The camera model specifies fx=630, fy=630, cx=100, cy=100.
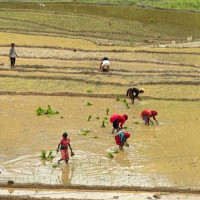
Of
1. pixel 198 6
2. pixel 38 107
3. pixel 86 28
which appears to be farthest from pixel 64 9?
pixel 38 107

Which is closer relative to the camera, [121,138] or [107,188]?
[107,188]

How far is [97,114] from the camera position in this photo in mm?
16766

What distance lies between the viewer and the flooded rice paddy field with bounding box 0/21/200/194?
40.9ft

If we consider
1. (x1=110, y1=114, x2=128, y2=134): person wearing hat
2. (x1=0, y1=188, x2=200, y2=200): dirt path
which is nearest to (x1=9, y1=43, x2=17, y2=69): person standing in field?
(x1=110, y1=114, x2=128, y2=134): person wearing hat

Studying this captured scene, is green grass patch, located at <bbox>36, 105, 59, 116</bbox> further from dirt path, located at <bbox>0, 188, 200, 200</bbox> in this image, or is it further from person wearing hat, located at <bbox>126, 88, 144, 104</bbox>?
dirt path, located at <bbox>0, 188, 200, 200</bbox>

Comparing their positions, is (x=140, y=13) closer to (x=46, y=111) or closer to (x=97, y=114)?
(x=97, y=114)

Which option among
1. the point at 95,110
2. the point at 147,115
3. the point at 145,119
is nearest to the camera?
the point at 147,115

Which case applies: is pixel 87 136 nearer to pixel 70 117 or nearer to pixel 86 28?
pixel 70 117

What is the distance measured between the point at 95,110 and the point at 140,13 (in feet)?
64.7

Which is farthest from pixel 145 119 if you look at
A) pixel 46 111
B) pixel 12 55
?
pixel 12 55

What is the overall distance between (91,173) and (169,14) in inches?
978

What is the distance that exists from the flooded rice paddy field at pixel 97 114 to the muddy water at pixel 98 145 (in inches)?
0.8

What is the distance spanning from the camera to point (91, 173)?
12438 millimetres

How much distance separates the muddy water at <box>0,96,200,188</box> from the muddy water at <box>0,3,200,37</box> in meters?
17.7
